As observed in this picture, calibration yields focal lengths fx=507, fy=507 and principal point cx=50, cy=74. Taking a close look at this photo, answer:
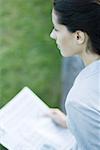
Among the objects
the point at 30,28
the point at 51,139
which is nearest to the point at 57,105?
the point at 30,28

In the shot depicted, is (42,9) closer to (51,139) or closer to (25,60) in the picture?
(25,60)

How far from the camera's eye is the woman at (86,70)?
57.0 inches

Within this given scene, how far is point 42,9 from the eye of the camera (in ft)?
8.96

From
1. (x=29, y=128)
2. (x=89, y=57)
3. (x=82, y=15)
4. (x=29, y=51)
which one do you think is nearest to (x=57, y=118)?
(x=29, y=128)

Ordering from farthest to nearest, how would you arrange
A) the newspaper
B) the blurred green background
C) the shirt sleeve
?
the blurred green background
the newspaper
the shirt sleeve

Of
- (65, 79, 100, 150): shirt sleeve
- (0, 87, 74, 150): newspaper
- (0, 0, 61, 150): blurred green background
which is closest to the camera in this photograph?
(65, 79, 100, 150): shirt sleeve

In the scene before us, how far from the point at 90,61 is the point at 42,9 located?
1246 mm

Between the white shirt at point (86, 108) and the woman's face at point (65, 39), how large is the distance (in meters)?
0.09

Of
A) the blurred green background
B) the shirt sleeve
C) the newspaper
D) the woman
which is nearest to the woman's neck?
the woman

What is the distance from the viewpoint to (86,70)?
150 centimetres

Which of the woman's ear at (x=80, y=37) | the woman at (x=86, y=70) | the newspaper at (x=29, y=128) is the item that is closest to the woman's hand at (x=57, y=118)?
the newspaper at (x=29, y=128)

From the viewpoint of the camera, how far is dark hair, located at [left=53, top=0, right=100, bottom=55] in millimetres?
1459

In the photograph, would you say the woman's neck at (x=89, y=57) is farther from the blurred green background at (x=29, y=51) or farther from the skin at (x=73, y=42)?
the blurred green background at (x=29, y=51)

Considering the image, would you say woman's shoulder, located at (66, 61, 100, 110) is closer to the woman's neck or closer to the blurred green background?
the woman's neck
